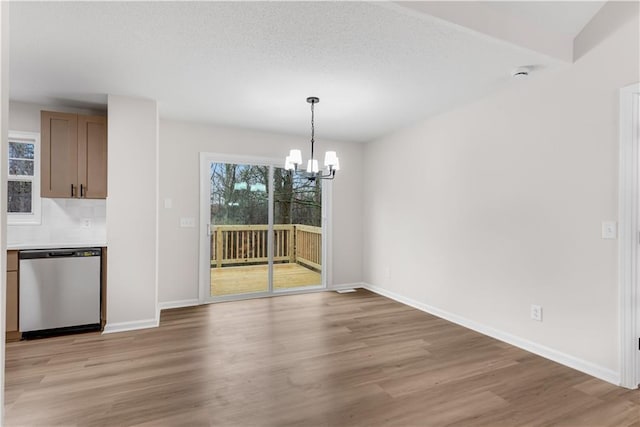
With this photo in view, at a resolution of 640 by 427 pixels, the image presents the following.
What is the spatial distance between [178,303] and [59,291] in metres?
1.34

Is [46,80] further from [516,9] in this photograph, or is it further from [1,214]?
[516,9]

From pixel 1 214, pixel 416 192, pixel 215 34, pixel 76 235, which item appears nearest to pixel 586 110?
pixel 416 192

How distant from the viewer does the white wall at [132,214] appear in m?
3.43

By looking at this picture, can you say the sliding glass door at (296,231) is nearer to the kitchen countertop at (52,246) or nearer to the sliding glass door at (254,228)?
the sliding glass door at (254,228)

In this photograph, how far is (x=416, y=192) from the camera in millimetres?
4355

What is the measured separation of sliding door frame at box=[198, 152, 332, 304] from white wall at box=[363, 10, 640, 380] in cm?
131

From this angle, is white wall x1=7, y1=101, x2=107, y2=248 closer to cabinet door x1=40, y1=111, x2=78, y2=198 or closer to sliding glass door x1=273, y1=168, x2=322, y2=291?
cabinet door x1=40, y1=111, x2=78, y2=198

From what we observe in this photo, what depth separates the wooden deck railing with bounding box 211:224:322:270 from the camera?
4.72 meters

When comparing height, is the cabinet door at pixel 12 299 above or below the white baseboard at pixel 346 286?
above

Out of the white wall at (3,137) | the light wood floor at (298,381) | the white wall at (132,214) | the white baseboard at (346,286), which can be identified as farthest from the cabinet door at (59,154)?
the white baseboard at (346,286)

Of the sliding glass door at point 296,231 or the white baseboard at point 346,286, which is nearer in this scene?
the sliding glass door at point 296,231

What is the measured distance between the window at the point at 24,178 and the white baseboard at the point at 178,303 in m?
1.67

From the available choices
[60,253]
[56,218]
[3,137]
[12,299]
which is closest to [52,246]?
[60,253]

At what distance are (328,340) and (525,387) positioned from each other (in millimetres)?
1603
